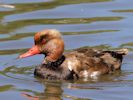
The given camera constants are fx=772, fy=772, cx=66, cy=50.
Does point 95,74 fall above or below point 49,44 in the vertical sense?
below

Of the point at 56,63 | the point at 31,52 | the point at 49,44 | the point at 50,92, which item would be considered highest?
the point at 49,44

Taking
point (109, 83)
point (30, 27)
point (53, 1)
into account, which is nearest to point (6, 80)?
point (109, 83)

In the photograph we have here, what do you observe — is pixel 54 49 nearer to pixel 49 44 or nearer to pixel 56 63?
pixel 49 44

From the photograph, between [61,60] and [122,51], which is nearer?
[61,60]

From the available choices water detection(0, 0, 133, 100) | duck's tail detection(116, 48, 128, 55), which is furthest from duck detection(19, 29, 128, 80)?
duck's tail detection(116, 48, 128, 55)

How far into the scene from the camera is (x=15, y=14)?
17578 mm

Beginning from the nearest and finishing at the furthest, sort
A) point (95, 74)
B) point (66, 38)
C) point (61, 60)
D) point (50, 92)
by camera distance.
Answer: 1. point (50, 92)
2. point (61, 60)
3. point (95, 74)
4. point (66, 38)

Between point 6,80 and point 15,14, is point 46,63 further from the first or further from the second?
point 15,14

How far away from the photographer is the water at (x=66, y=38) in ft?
40.8

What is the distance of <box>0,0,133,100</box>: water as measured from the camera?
40.8 ft

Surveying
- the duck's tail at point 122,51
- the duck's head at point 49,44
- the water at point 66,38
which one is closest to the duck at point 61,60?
the duck's head at point 49,44

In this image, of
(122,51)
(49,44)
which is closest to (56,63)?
(49,44)

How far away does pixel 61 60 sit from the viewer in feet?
44.1

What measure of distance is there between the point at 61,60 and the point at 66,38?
2136 millimetres
